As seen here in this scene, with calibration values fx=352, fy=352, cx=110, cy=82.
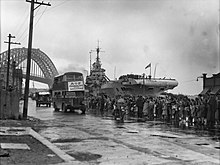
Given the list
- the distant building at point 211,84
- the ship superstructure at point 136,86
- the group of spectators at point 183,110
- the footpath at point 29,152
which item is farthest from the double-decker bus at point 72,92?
the footpath at point 29,152

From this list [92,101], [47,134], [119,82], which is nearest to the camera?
[47,134]

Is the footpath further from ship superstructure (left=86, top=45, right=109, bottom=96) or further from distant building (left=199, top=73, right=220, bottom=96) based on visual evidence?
ship superstructure (left=86, top=45, right=109, bottom=96)

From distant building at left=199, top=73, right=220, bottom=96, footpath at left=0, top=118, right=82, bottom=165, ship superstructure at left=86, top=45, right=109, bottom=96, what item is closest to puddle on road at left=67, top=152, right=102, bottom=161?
footpath at left=0, top=118, right=82, bottom=165

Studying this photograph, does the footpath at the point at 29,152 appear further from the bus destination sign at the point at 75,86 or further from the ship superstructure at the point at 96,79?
the ship superstructure at the point at 96,79

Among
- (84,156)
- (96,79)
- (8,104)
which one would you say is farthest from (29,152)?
(96,79)

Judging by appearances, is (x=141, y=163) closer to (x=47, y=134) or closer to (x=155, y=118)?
(x=47, y=134)

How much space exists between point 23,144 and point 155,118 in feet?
50.2

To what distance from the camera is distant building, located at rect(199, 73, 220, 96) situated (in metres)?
28.6

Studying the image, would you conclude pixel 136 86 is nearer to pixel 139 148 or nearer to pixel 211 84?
pixel 211 84

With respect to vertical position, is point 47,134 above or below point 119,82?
below

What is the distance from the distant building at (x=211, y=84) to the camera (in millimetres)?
28581

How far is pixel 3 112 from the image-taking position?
19609mm

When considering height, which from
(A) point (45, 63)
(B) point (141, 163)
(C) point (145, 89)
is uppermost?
(A) point (45, 63)

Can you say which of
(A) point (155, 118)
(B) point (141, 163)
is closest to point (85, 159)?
(B) point (141, 163)
